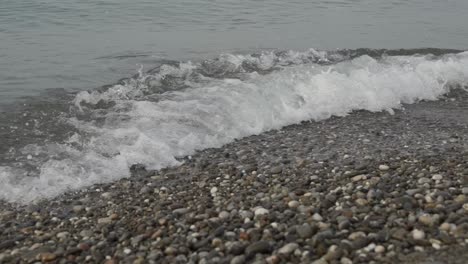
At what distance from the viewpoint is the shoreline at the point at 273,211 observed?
4668mm

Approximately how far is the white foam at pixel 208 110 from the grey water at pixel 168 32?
6.45ft

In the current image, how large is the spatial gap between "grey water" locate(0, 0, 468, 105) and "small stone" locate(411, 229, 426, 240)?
9341 mm

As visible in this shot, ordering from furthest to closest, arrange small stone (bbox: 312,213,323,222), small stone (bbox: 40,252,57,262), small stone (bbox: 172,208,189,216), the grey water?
the grey water
small stone (bbox: 172,208,189,216)
small stone (bbox: 312,213,323,222)
small stone (bbox: 40,252,57,262)

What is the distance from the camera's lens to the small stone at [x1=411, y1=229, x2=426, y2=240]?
4605mm

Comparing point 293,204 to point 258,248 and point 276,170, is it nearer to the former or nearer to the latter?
point 258,248

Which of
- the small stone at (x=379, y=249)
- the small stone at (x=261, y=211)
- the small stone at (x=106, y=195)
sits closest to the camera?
the small stone at (x=379, y=249)

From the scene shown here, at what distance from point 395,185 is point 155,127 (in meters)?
4.91

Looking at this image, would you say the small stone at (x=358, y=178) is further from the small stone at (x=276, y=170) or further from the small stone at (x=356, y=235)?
the small stone at (x=356, y=235)

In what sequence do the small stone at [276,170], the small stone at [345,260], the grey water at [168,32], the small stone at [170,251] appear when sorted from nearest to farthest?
the small stone at [345,260]
the small stone at [170,251]
the small stone at [276,170]
the grey water at [168,32]

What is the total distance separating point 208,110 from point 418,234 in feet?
20.4

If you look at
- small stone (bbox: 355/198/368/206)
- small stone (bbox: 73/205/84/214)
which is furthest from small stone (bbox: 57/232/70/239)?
small stone (bbox: 355/198/368/206)

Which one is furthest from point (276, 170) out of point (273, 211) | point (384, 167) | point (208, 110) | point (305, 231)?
point (208, 110)

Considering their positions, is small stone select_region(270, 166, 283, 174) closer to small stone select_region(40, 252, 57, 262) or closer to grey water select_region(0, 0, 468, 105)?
small stone select_region(40, 252, 57, 262)

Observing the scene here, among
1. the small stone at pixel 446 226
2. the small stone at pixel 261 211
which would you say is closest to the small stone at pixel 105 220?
the small stone at pixel 261 211
